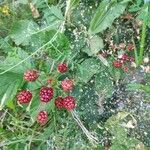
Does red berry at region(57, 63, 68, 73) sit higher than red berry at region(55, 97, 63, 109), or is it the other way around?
red berry at region(57, 63, 68, 73)

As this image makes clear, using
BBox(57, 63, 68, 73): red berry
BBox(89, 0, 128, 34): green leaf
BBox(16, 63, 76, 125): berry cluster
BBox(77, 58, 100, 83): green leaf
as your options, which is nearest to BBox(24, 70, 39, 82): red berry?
BBox(16, 63, 76, 125): berry cluster

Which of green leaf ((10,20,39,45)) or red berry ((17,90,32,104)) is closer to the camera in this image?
red berry ((17,90,32,104))

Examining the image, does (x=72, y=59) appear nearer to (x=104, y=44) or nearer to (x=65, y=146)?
(x=104, y=44)

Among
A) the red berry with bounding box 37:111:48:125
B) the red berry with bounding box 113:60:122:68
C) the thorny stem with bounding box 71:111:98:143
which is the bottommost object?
the thorny stem with bounding box 71:111:98:143

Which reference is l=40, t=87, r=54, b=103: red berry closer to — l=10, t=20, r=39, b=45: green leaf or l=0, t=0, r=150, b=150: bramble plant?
l=0, t=0, r=150, b=150: bramble plant

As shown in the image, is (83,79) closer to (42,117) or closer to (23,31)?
(42,117)

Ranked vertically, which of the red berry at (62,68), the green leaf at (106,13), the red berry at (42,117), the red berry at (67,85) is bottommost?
the red berry at (42,117)

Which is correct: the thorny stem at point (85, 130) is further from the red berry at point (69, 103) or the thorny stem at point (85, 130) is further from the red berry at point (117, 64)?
the red berry at point (117, 64)

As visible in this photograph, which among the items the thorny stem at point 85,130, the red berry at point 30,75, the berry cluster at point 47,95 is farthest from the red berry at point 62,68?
the thorny stem at point 85,130
